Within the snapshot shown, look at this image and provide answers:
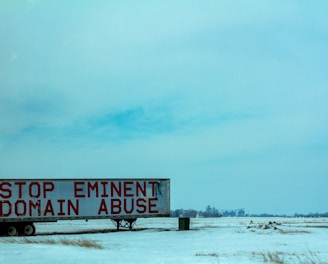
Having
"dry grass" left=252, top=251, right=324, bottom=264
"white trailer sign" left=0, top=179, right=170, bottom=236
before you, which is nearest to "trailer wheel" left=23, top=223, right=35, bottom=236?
"white trailer sign" left=0, top=179, right=170, bottom=236

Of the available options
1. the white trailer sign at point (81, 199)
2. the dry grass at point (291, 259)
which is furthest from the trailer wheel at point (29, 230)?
the dry grass at point (291, 259)

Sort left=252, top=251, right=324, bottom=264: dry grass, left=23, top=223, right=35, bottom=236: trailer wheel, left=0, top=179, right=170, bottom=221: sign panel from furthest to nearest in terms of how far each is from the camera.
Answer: left=23, top=223, right=35, bottom=236: trailer wheel → left=0, top=179, right=170, bottom=221: sign panel → left=252, top=251, right=324, bottom=264: dry grass

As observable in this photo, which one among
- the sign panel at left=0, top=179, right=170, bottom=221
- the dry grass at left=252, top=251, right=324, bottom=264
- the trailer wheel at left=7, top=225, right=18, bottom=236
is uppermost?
the sign panel at left=0, top=179, right=170, bottom=221

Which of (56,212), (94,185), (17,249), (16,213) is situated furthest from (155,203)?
(17,249)

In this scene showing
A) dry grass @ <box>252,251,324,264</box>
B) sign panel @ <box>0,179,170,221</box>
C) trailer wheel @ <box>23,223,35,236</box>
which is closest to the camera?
dry grass @ <box>252,251,324,264</box>

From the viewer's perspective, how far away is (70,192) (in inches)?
1486

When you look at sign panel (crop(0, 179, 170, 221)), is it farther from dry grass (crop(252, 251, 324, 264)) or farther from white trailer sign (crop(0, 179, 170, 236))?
dry grass (crop(252, 251, 324, 264))

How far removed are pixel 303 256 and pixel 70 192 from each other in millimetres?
23097

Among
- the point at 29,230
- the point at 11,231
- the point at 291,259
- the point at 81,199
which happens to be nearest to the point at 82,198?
the point at 81,199

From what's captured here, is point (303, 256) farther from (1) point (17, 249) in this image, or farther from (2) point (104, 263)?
(1) point (17, 249)

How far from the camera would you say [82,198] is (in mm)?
38031

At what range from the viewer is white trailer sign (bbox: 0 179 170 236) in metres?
36.2

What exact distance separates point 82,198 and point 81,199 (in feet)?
0.34

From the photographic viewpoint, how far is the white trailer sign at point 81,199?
1425 inches
